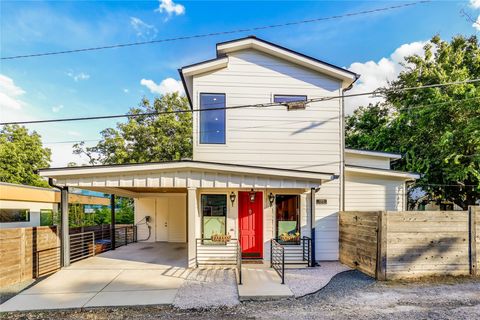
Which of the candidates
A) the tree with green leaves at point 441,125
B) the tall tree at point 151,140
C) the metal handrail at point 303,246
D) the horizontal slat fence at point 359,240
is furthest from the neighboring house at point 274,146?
the tall tree at point 151,140

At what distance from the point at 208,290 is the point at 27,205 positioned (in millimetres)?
11732

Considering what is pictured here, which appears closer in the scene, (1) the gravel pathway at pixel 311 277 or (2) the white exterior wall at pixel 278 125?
(1) the gravel pathway at pixel 311 277

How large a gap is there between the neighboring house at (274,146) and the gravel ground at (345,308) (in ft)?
8.36

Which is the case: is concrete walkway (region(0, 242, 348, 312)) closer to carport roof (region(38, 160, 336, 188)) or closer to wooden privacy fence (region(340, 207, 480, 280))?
wooden privacy fence (region(340, 207, 480, 280))

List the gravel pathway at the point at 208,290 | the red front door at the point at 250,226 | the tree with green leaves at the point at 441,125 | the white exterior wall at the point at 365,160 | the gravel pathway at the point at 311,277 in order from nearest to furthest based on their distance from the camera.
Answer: the gravel pathway at the point at 208,290 → the gravel pathway at the point at 311,277 → the red front door at the point at 250,226 → the white exterior wall at the point at 365,160 → the tree with green leaves at the point at 441,125

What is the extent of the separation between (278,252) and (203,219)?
240 cm

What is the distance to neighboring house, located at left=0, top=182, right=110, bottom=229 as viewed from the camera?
1143cm

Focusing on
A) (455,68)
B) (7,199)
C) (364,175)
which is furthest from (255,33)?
(7,199)

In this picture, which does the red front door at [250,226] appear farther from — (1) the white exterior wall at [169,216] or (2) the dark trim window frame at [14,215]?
(2) the dark trim window frame at [14,215]

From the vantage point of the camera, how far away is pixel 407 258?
256 inches

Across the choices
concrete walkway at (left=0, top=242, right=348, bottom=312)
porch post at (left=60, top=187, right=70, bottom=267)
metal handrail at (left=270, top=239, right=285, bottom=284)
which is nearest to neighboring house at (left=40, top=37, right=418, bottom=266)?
metal handrail at (left=270, top=239, right=285, bottom=284)

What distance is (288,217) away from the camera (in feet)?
27.9

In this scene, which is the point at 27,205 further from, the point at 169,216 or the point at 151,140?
the point at 151,140

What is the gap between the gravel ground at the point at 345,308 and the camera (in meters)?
4.53
